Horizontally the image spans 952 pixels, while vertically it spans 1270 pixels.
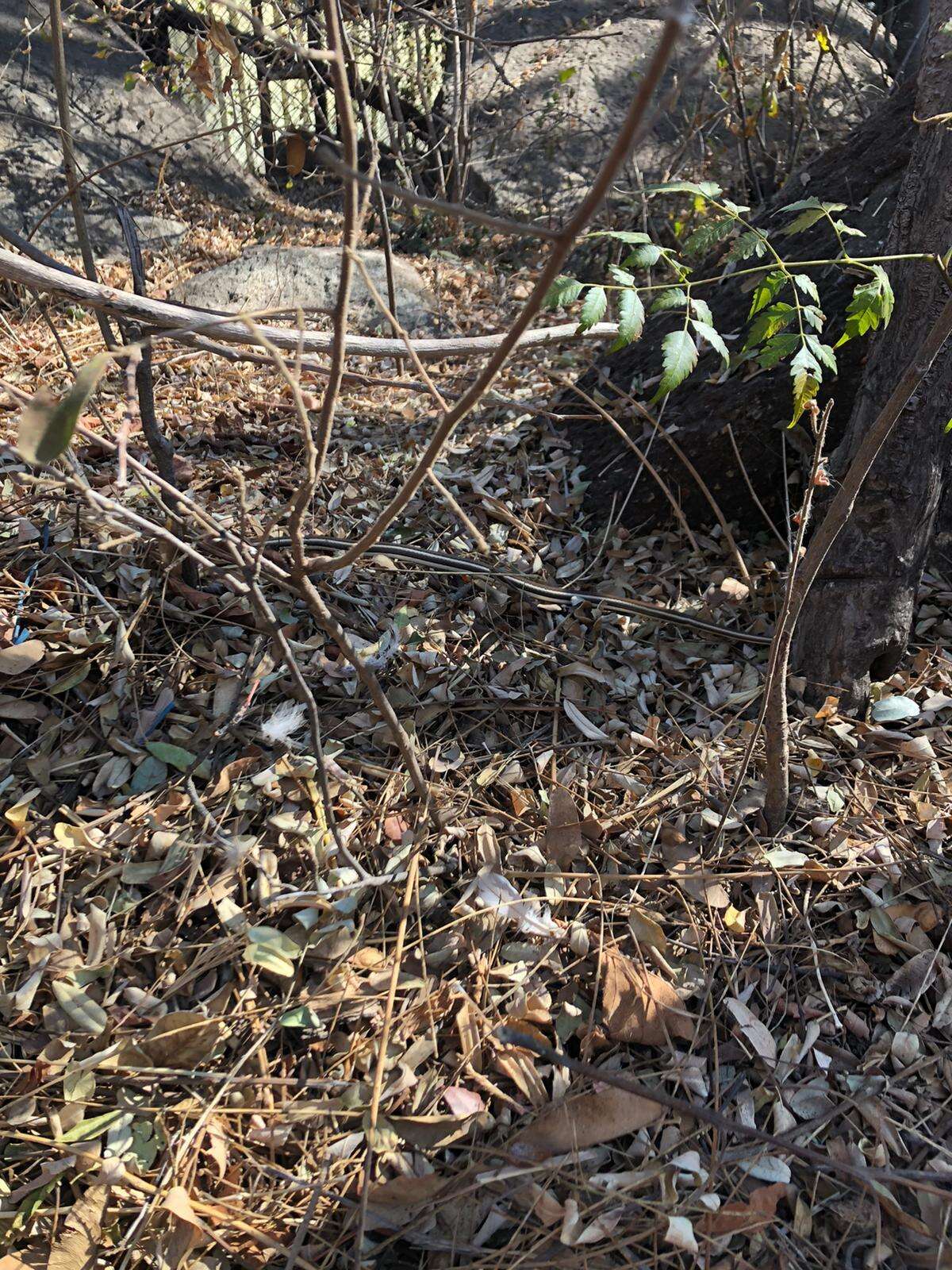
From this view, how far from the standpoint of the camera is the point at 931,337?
1.41 m

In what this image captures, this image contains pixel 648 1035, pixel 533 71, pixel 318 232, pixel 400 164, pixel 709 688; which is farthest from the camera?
pixel 533 71

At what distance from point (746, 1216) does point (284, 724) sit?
3.94 feet

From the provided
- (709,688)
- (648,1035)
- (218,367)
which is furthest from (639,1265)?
(218,367)

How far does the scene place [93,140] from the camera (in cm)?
491

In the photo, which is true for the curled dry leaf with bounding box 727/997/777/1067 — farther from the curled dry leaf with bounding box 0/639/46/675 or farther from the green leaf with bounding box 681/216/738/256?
the curled dry leaf with bounding box 0/639/46/675

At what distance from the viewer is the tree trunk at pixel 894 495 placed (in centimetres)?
178

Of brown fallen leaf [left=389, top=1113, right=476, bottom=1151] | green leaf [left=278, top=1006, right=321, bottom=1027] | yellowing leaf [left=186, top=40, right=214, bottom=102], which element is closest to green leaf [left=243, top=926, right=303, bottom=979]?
green leaf [left=278, top=1006, right=321, bottom=1027]

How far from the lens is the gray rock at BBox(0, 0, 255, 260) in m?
4.44

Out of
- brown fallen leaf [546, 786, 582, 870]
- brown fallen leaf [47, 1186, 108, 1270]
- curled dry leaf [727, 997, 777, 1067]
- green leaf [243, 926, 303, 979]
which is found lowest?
brown fallen leaf [47, 1186, 108, 1270]

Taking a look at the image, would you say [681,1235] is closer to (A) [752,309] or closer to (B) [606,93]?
(A) [752,309]

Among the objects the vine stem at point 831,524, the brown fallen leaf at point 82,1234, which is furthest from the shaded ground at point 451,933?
the vine stem at point 831,524

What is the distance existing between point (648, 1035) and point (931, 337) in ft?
4.16

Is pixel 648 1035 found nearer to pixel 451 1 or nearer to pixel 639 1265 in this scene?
pixel 639 1265

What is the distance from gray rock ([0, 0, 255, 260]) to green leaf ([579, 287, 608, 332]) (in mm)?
3628
